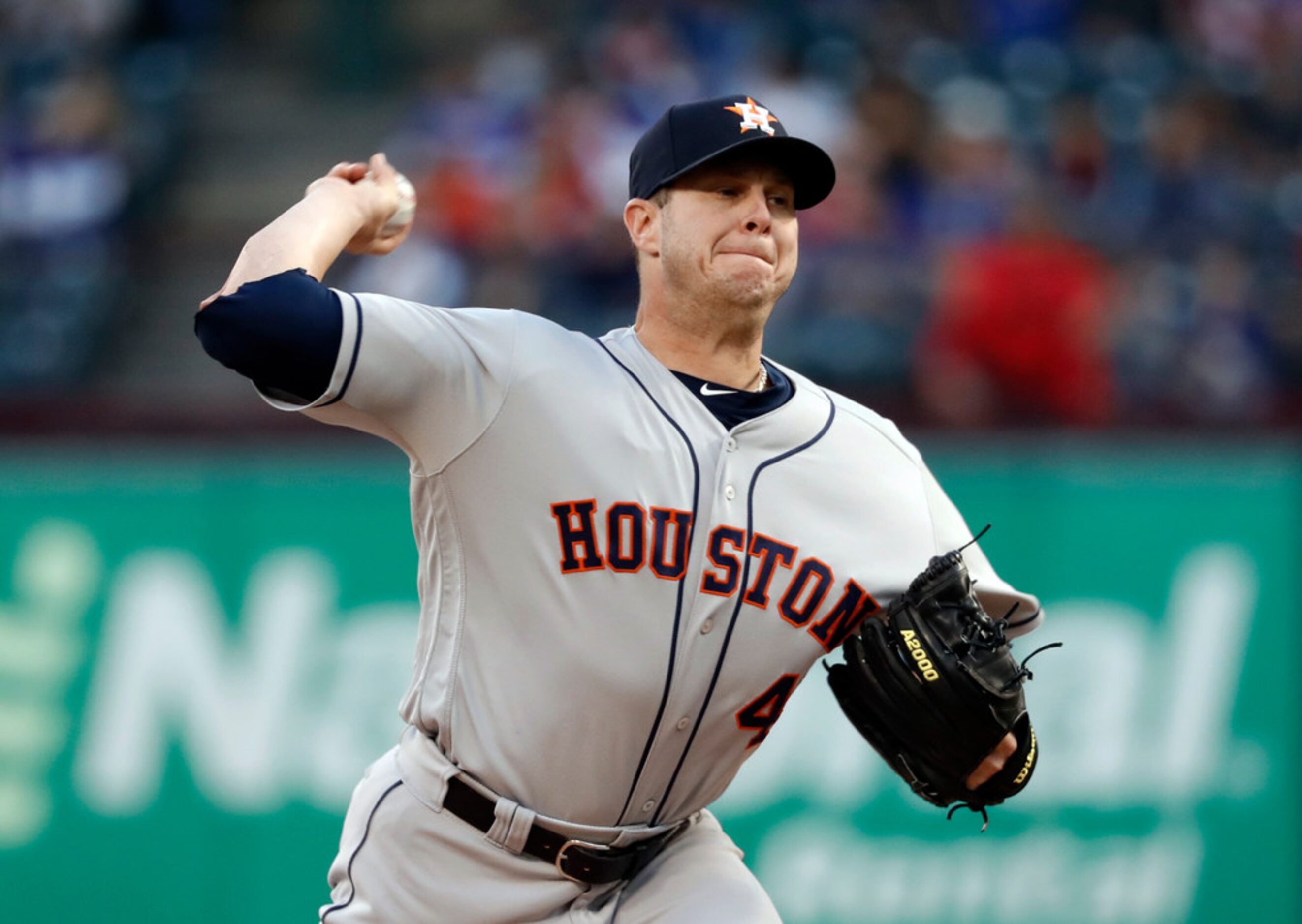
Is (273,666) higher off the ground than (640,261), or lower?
lower

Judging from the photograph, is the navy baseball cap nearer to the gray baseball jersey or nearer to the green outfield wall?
the gray baseball jersey

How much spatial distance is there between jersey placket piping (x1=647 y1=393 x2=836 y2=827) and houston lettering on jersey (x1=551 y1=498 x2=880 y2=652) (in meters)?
0.01

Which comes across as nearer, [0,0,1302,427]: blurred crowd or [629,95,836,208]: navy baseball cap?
[629,95,836,208]: navy baseball cap

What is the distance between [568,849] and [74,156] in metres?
6.57

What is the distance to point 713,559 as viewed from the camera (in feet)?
9.96

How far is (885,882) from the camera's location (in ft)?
21.9

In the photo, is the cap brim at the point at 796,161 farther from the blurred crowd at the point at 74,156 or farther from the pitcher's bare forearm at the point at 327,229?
the blurred crowd at the point at 74,156

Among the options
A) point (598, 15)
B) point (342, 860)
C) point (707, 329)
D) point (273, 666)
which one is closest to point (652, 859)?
point (342, 860)

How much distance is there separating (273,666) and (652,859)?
3.55m

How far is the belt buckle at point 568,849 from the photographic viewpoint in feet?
10.1

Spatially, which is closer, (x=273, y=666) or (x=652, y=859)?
(x=652, y=859)

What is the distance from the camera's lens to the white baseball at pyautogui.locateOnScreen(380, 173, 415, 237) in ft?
10.6

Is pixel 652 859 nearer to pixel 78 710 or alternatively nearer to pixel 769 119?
pixel 769 119

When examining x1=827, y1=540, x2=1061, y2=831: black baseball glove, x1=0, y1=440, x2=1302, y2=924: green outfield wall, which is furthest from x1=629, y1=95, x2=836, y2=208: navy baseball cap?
x1=0, y1=440, x2=1302, y2=924: green outfield wall
